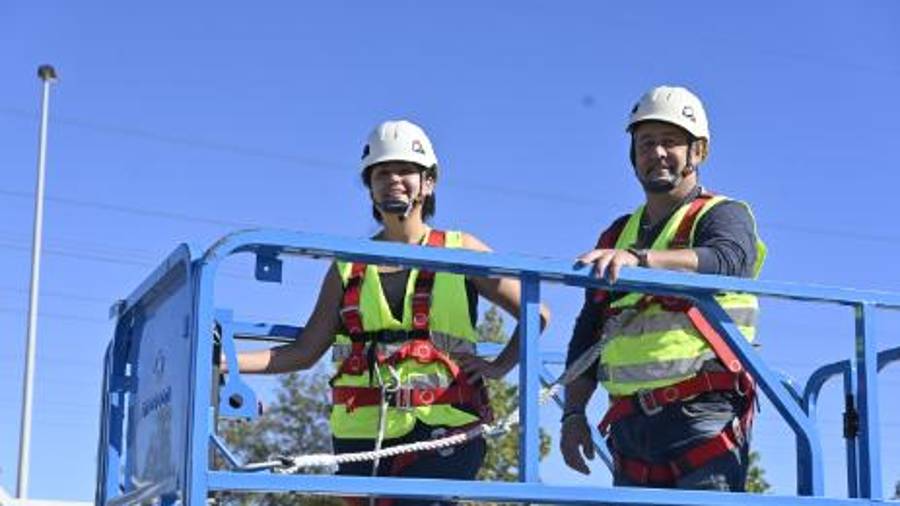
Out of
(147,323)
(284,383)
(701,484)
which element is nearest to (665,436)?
(701,484)

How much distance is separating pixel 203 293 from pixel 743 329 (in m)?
1.88

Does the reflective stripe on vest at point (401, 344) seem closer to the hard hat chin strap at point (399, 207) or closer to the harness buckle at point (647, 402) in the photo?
the hard hat chin strap at point (399, 207)

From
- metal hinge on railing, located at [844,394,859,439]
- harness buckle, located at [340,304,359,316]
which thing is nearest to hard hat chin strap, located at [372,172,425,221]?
harness buckle, located at [340,304,359,316]

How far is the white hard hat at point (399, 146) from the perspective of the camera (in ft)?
19.2

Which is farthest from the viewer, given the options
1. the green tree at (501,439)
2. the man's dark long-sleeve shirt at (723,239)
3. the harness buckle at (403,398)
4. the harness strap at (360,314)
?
the green tree at (501,439)

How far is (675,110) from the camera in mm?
5410

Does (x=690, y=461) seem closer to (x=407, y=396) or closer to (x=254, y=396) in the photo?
(x=407, y=396)

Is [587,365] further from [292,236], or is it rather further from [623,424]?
[292,236]

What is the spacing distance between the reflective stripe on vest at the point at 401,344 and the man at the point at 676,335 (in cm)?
51

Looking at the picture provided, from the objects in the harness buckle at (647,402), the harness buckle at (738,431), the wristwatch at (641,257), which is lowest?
the harness buckle at (738,431)

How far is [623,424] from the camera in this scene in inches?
213

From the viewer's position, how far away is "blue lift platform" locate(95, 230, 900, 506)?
14.0 ft

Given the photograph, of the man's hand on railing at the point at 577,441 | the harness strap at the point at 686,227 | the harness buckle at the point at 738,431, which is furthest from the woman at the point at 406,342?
the harness buckle at the point at 738,431

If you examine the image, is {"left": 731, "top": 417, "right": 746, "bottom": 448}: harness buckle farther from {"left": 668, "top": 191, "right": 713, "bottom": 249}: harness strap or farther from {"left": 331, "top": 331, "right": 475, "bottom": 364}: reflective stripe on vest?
{"left": 331, "top": 331, "right": 475, "bottom": 364}: reflective stripe on vest
